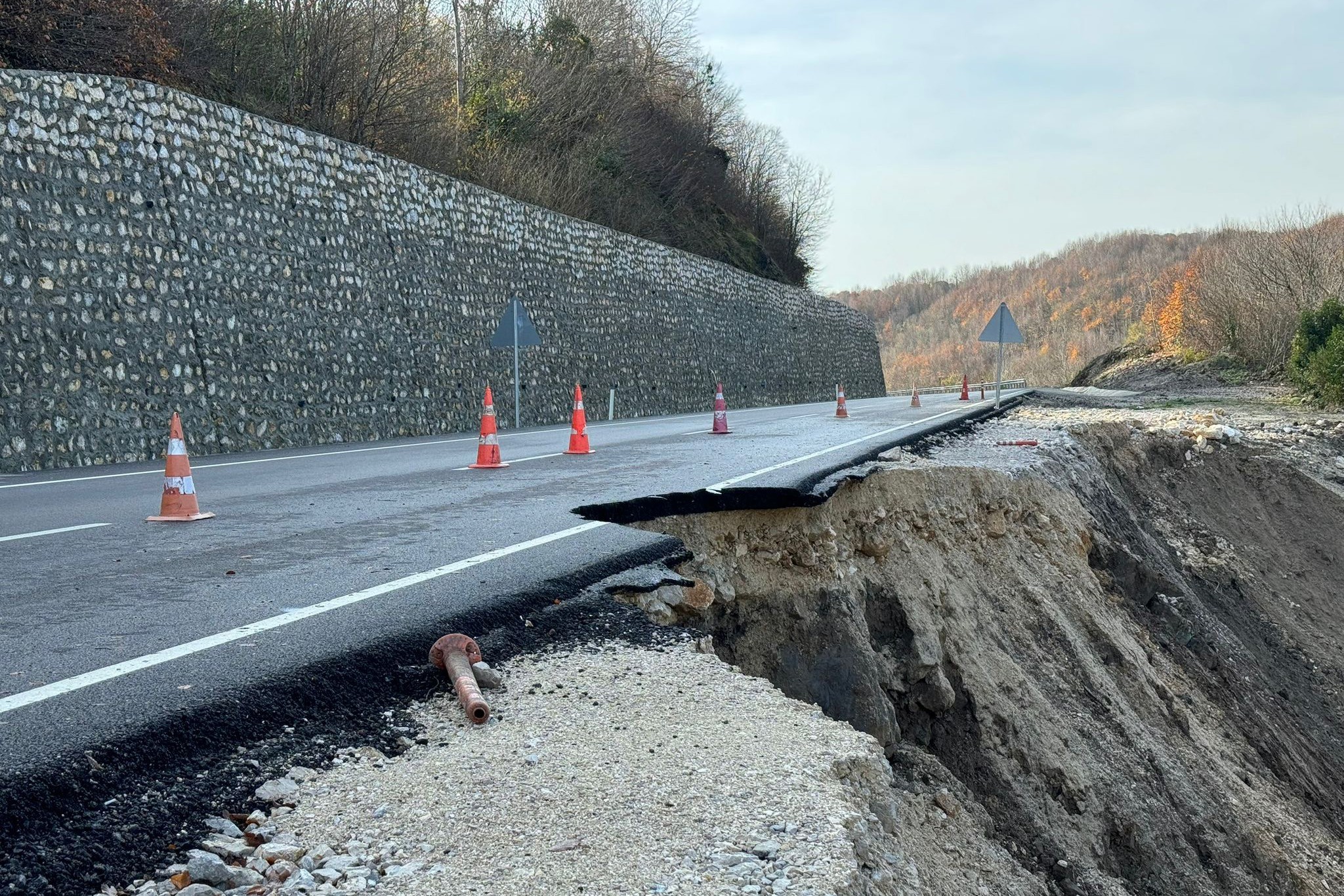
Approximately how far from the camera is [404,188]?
738 inches

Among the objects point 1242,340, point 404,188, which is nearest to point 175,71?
point 404,188

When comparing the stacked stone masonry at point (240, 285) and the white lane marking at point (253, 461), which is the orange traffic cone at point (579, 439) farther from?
the stacked stone masonry at point (240, 285)

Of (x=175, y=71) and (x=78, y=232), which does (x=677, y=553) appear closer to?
(x=78, y=232)

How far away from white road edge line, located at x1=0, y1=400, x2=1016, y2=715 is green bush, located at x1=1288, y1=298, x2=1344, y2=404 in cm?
2324

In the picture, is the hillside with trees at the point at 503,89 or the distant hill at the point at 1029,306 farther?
the distant hill at the point at 1029,306

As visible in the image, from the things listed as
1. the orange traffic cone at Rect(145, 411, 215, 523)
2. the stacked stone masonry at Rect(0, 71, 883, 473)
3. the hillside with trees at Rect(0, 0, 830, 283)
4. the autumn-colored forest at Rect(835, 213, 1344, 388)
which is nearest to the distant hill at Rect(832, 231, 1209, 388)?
the autumn-colored forest at Rect(835, 213, 1344, 388)

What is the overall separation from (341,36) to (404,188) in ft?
11.2

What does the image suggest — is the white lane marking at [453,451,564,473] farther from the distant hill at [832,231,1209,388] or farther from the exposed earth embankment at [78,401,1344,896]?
the distant hill at [832,231,1209,388]

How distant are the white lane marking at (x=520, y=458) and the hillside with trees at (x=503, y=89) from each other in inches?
289

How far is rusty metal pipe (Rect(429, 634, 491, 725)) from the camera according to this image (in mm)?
3513

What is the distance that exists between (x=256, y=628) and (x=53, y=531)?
3329mm

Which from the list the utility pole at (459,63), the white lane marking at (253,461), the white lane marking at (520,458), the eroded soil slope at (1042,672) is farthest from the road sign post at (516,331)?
the eroded soil slope at (1042,672)

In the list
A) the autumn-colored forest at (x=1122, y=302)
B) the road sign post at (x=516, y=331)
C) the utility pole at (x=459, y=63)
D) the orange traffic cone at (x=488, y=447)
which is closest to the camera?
the orange traffic cone at (x=488, y=447)

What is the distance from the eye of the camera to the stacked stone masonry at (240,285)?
11.6 meters
